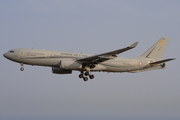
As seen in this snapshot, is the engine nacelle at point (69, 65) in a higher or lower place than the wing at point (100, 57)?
lower

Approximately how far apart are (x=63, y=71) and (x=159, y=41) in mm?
18189

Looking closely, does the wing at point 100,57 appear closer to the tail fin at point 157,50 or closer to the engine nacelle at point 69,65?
the engine nacelle at point 69,65

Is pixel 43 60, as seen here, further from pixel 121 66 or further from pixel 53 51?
pixel 121 66

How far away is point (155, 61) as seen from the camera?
51.1 meters

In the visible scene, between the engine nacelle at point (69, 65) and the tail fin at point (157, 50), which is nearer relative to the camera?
the engine nacelle at point (69, 65)

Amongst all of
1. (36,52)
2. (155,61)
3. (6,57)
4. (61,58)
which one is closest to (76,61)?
(61,58)

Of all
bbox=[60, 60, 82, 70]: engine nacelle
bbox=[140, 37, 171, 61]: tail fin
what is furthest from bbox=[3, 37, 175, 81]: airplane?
bbox=[140, 37, 171, 61]: tail fin

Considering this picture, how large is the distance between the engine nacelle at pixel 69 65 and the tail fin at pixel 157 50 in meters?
13.0

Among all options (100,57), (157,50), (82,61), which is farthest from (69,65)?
(157,50)

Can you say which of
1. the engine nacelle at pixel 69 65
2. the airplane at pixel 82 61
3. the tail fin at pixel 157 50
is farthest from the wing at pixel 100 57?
the tail fin at pixel 157 50

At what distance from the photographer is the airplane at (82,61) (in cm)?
4466

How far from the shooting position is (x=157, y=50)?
52688mm

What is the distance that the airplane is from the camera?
Result: 44.7 meters

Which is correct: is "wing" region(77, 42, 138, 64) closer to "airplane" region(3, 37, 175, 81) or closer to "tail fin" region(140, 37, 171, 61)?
"airplane" region(3, 37, 175, 81)
